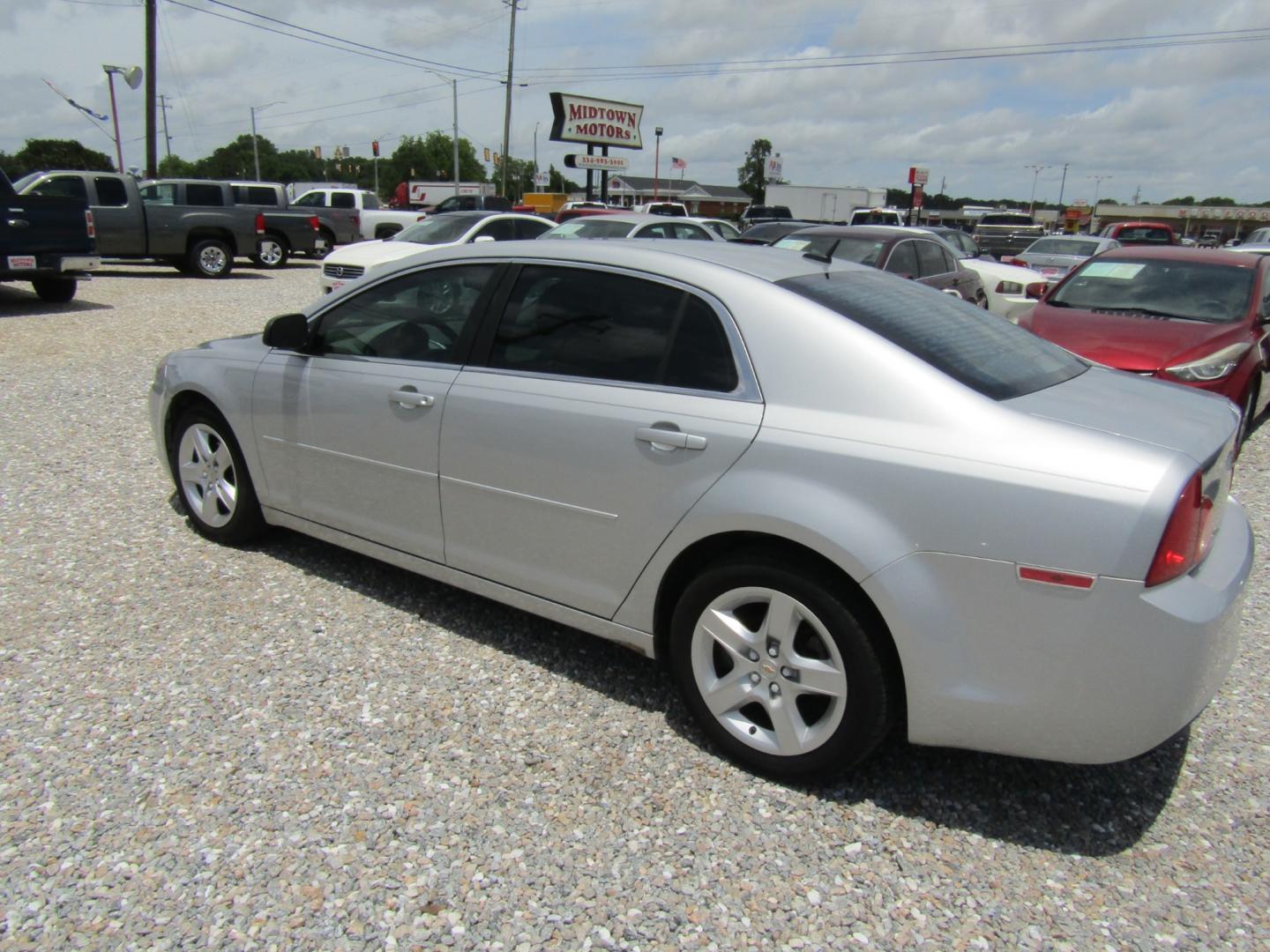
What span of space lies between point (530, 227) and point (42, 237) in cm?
690

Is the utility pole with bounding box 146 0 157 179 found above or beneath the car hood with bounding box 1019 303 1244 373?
above

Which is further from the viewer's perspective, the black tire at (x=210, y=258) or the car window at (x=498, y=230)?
the black tire at (x=210, y=258)

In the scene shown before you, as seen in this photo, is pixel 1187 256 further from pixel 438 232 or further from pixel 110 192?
pixel 110 192

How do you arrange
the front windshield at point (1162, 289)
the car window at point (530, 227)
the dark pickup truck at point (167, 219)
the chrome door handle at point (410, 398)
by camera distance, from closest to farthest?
1. the chrome door handle at point (410, 398)
2. the front windshield at point (1162, 289)
3. the car window at point (530, 227)
4. the dark pickup truck at point (167, 219)

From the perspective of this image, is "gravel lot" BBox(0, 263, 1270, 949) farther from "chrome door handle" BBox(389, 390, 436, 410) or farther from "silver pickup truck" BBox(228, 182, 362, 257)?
"silver pickup truck" BBox(228, 182, 362, 257)

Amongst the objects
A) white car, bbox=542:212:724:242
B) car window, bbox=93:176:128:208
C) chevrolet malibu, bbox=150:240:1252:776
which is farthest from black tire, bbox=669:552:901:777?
car window, bbox=93:176:128:208

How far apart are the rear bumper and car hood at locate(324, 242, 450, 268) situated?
11453 mm

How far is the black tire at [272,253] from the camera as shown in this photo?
66.2ft

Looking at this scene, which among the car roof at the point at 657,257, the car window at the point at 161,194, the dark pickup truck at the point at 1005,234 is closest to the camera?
the car roof at the point at 657,257

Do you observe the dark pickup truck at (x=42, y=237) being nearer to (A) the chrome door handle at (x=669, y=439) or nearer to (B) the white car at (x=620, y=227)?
(B) the white car at (x=620, y=227)

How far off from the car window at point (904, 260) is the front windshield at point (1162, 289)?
2448mm

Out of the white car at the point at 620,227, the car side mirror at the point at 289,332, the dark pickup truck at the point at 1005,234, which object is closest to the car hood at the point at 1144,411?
the car side mirror at the point at 289,332

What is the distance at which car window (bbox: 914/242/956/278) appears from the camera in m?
10.6

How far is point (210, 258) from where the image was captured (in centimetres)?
1834
